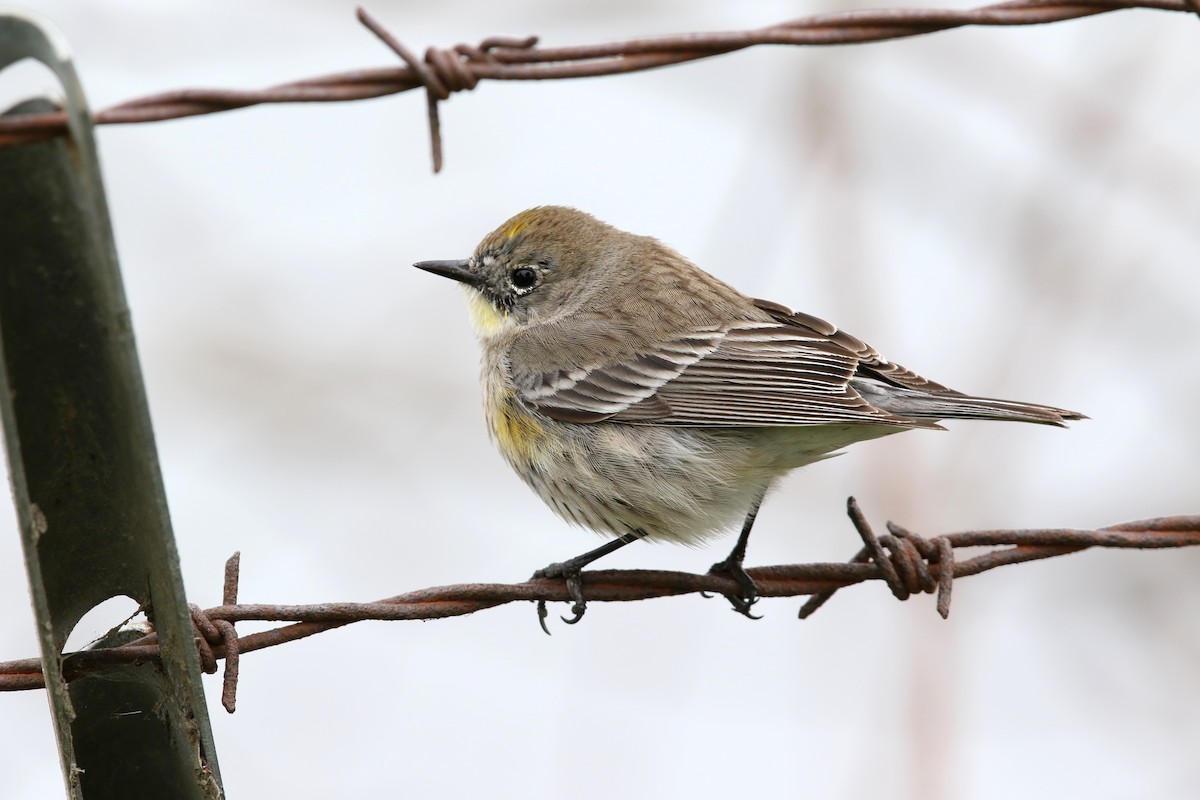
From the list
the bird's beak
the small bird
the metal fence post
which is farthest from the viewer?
the bird's beak

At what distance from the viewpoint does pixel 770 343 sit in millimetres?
5254

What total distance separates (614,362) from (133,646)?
2.53 meters

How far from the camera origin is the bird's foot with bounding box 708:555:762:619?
14.5 feet

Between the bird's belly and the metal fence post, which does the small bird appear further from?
the metal fence post

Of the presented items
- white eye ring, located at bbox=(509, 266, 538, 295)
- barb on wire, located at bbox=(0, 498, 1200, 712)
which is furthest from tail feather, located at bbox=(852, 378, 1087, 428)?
white eye ring, located at bbox=(509, 266, 538, 295)

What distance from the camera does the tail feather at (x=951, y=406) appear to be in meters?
4.16

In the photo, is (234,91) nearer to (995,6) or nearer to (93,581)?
(93,581)

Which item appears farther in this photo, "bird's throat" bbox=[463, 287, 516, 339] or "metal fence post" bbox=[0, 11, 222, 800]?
"bird's throat" bbox=[463, 287, 516, 339]

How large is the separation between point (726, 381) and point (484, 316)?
158 centimetres

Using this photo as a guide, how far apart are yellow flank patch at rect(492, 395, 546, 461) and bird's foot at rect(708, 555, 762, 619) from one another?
0.93m

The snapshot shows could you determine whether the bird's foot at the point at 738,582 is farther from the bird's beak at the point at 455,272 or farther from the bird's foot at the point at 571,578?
the bird's beak at the point at 455,272

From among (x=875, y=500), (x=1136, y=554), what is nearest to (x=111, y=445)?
(x=875, y=500)

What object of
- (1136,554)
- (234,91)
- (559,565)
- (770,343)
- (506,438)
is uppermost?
(234,91)

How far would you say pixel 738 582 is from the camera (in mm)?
4551
